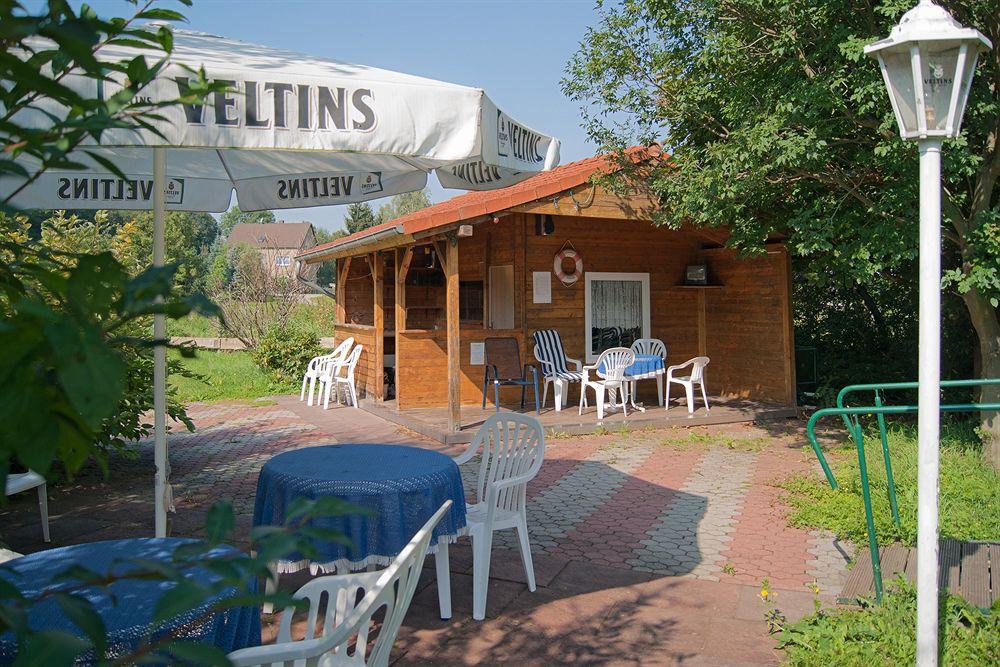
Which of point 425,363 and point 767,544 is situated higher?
point 425,363

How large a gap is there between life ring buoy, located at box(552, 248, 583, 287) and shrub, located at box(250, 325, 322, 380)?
6414 mm

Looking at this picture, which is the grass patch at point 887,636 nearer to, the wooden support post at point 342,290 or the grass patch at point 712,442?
the grass patch at point 712,442

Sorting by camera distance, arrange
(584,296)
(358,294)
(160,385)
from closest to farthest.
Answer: (160,385) → (584,296) → (358,294)

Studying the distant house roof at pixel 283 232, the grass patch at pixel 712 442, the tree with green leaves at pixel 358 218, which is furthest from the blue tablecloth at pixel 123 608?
the distant house roof at pixel 283 232

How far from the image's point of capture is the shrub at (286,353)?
52.1ft

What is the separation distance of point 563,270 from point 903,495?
6782 millimetres

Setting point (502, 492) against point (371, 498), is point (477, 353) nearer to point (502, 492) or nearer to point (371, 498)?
point (502, 492)

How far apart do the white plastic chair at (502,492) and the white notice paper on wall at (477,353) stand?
22.7ft

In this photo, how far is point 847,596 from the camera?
13.0ft

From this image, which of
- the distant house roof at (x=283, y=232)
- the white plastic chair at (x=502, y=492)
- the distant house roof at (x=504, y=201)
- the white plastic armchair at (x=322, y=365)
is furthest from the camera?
the distant house roof at (x=283, y=232)

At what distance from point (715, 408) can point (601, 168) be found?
385 centimetres

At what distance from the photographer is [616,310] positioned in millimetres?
12531

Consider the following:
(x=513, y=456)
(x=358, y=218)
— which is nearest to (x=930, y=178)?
(x=513, y=456)

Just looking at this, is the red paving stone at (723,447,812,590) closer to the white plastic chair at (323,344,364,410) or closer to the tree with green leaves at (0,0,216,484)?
the tree with green leaves at (0,0,216,484)
